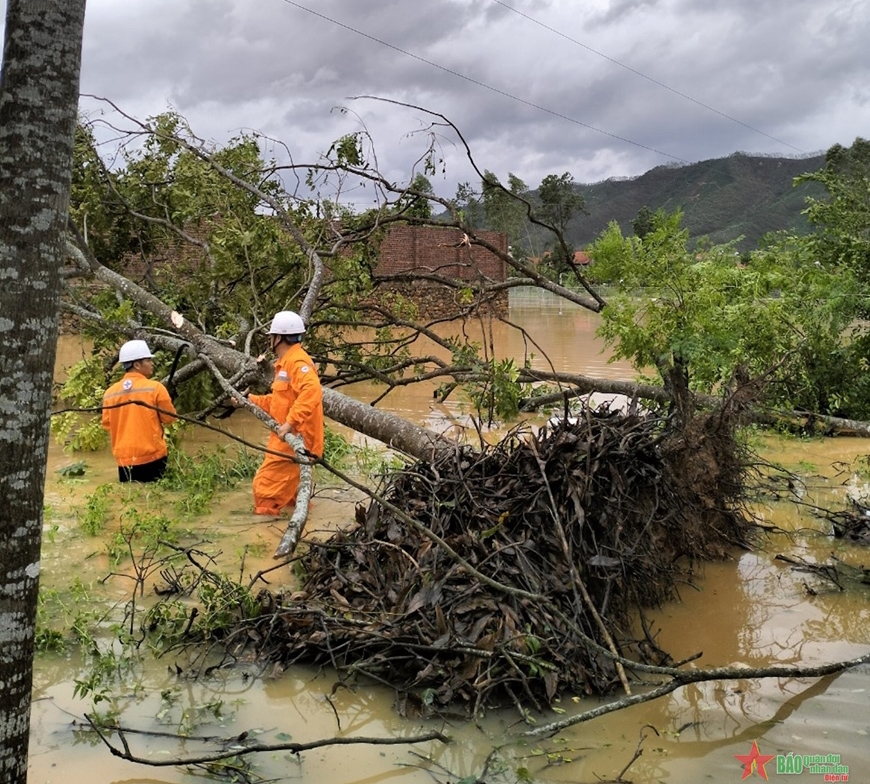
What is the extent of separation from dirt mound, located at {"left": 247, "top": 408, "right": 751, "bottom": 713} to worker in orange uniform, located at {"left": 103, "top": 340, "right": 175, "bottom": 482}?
2.77 metres

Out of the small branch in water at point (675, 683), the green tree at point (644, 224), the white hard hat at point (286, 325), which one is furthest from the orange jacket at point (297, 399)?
the small branch in water at point (675, 683)

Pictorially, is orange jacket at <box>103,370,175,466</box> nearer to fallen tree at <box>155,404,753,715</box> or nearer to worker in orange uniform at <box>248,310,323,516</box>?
worker in orange uniform at <box>248,310,323,516</box>

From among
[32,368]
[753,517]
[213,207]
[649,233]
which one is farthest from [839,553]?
[213,207]

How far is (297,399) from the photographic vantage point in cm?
594

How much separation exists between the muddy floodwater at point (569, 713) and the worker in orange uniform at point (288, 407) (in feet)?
3.36

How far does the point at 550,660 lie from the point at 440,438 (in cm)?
195

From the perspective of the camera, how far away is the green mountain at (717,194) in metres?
58.1

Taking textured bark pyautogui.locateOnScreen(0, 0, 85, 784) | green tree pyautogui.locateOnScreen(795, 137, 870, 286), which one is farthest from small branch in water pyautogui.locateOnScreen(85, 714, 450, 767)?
green tree pyautogui.locateOnScreen(795, 137, 870, 286)

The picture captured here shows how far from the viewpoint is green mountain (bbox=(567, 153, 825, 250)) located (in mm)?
58094

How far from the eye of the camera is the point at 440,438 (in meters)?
5.31

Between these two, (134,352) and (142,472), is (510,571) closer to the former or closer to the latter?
(142,472)

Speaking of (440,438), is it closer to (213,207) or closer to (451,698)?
(451,698)

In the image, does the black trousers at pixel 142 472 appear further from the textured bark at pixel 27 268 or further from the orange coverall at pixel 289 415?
the textured bark at pixel 27 268

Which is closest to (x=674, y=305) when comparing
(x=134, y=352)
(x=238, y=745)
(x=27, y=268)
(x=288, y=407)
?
(x=288, y=407)
